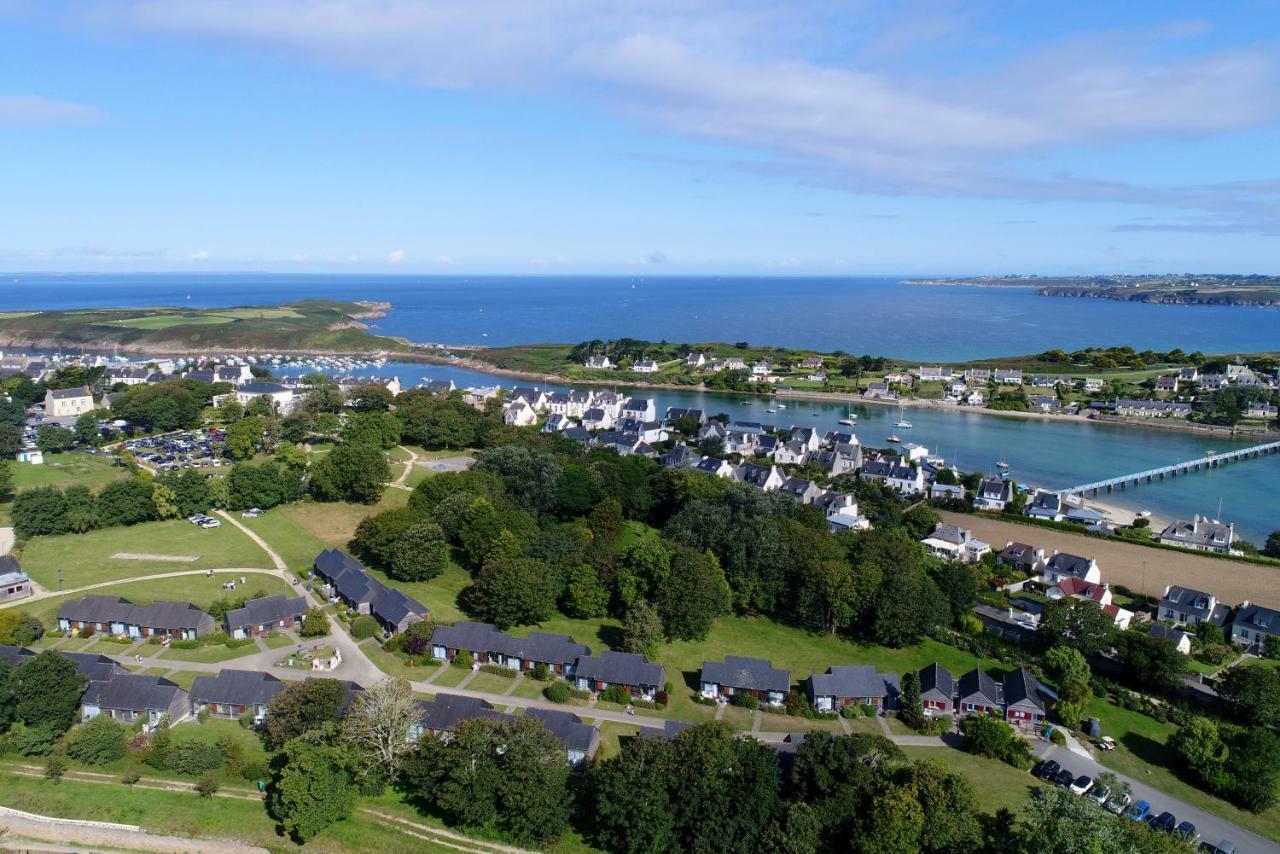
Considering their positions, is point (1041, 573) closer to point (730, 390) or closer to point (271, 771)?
point (271, 771)

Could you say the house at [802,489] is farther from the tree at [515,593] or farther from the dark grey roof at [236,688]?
the dark grey roof at [236,688]

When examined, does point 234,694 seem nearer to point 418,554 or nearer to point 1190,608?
point 418,554

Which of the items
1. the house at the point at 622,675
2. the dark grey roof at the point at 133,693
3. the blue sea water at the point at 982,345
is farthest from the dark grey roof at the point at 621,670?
→ the blue sea water at the point at 982,345

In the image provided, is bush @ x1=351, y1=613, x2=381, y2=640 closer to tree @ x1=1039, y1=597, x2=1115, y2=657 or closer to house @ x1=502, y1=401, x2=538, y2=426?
tree @ x1=1039, y1=597, x2=1115, y2=657

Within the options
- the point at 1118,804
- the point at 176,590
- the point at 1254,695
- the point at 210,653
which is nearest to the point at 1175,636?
the point at 1254,695

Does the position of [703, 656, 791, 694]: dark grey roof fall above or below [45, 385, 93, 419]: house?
below

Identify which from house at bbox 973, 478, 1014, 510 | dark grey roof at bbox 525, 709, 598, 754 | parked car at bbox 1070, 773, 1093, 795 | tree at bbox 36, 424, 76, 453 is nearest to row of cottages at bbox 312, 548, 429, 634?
dark grey roof at bbox 525, 709, 598, 754
